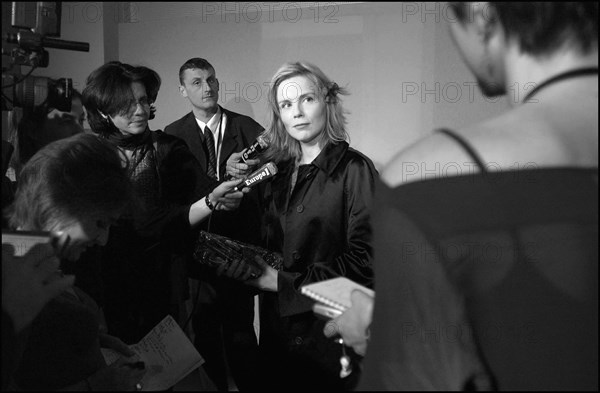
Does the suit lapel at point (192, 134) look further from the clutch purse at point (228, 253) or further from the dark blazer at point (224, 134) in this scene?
the clutch purse at point (228, 253)

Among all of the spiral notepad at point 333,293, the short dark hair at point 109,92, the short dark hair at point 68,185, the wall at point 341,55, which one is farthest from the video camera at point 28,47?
the spiral notepad at point 333,293

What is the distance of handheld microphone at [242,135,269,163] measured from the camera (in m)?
1.88

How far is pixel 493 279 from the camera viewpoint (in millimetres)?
663

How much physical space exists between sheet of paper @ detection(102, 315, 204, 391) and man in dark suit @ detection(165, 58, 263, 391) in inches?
15.8

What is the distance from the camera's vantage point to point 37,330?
1175 millimetres

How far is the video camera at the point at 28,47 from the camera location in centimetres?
125

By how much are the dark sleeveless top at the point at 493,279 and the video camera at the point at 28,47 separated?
0.94 metres

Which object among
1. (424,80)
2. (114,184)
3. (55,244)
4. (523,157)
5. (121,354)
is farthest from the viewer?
(424,80)

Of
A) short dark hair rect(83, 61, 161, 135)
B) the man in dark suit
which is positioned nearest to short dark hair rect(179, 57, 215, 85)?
the man in dark suit

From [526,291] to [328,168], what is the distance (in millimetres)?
1154

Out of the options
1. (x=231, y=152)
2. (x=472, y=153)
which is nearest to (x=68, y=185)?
(x=231, y=152)

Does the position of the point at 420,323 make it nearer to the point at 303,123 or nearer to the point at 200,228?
the point at 303,123

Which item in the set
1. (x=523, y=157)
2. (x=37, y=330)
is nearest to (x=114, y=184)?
(x=37, y=330)

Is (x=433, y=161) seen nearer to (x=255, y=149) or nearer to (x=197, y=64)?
(x=255, y=149)
